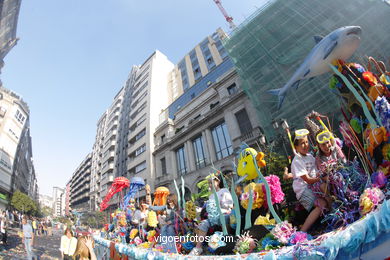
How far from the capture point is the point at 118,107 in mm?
42500

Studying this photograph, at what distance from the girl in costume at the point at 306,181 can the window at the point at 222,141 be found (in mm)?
13529

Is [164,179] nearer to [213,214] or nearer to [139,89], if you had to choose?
[213,214]

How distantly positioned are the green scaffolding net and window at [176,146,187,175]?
32.6 feet

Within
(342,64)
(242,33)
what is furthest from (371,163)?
(242,33)

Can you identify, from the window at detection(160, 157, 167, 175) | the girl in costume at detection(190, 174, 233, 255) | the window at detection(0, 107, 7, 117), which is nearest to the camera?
the girl in costume at detection(190, 174, 233, 255)

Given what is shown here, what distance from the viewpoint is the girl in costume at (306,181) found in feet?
7.37

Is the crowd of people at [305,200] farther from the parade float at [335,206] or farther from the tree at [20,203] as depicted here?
the tree at [20,203]

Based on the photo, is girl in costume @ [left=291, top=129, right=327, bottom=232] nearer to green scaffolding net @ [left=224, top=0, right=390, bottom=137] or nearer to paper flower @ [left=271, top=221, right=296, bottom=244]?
paper flower @ [left=271, top=221, right=296, bottom=244]

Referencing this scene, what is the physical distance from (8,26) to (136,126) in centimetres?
2273

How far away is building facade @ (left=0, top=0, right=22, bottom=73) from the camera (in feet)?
84.5

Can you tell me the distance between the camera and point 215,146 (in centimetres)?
1734

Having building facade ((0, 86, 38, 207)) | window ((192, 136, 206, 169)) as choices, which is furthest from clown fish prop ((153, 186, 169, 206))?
building facade ((0, 86, 38, 207))

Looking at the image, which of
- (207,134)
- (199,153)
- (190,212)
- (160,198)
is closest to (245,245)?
(190,212)

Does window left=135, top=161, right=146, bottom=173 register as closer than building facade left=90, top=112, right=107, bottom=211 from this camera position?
Yes
